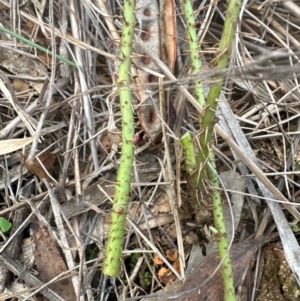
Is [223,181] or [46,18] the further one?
[46,18]

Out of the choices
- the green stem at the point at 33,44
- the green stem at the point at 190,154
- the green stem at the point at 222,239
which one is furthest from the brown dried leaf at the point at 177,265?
the green stem at the point at 33,44

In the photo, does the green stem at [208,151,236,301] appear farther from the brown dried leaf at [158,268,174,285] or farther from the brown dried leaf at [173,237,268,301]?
the brown dried leaf at [158,268,174,285]

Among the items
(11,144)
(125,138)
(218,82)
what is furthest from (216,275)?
(11,144)

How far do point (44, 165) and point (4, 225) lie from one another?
0.78ft

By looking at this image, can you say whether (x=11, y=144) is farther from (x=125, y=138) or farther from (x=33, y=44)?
(x=125, y=138)

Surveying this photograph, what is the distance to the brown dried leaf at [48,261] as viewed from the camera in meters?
1.44

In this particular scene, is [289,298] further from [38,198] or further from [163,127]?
[38,198]

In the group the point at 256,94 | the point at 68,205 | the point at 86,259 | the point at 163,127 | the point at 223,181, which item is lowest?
the point at 86,259

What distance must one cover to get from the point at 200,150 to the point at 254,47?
557 millimetres

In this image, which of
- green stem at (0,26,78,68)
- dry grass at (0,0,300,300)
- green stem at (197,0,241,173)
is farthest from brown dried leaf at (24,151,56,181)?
green stem at (197,0,241,173)

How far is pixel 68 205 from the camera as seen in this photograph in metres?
1.51

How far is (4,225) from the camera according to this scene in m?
1.50

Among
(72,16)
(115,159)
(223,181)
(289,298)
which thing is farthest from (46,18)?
(289,298)

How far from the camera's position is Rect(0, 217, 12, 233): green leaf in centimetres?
150
